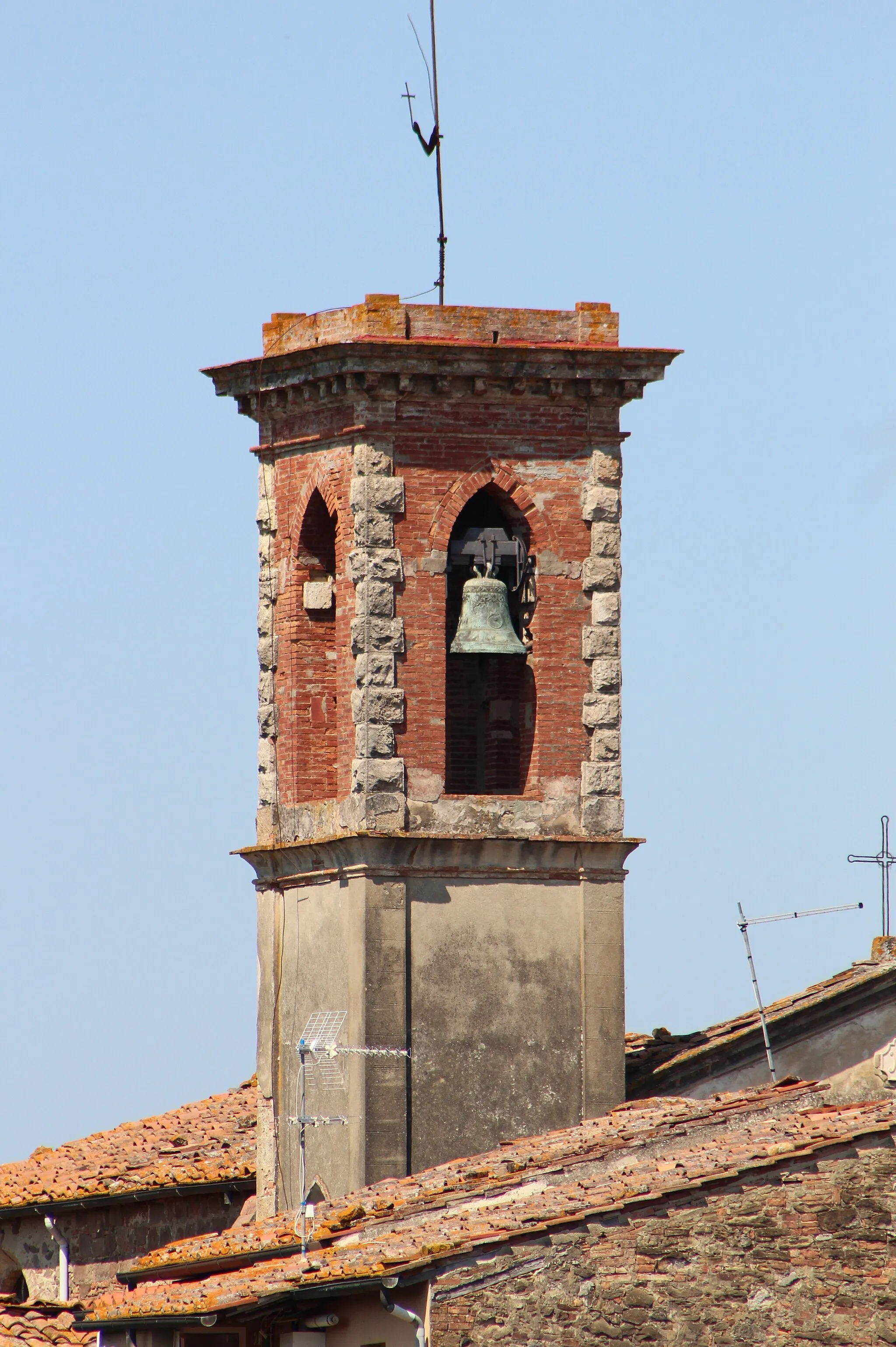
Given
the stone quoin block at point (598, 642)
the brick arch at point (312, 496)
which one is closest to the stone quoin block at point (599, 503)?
the stone quoin block at point (598, 642)

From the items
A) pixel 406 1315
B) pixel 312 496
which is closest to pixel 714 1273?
pixel 406 1315

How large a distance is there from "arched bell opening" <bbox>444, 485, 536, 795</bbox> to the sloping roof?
2315mm

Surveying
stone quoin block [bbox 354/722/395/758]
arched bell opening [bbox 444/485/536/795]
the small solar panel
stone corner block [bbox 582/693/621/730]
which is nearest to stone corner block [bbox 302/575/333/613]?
arched bell opening [bbox 444/485/536/795]

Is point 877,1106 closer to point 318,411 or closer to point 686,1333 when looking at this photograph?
point 686,1333

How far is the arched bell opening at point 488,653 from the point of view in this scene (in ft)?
81.4

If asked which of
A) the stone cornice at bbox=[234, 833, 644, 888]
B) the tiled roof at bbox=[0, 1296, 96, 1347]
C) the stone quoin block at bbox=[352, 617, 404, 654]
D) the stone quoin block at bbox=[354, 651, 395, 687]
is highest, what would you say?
the stone quoin block at bbox=[352, 617, 404, 654]

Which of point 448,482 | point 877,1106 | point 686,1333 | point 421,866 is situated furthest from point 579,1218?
point 448,482

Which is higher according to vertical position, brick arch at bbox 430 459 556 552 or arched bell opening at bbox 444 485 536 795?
brick arch at bbox 430 459 556 552

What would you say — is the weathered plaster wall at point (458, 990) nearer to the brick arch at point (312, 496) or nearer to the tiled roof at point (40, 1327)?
the tiled roof at point (40, 1327)

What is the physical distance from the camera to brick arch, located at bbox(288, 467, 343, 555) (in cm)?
2492

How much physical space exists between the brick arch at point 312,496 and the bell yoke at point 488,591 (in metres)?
0.94

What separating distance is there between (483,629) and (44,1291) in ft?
21.8

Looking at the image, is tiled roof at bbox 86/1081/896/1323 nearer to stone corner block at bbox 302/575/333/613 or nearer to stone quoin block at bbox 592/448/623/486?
stone corner block at bbox 302/575/333/613

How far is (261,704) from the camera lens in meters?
25.9
